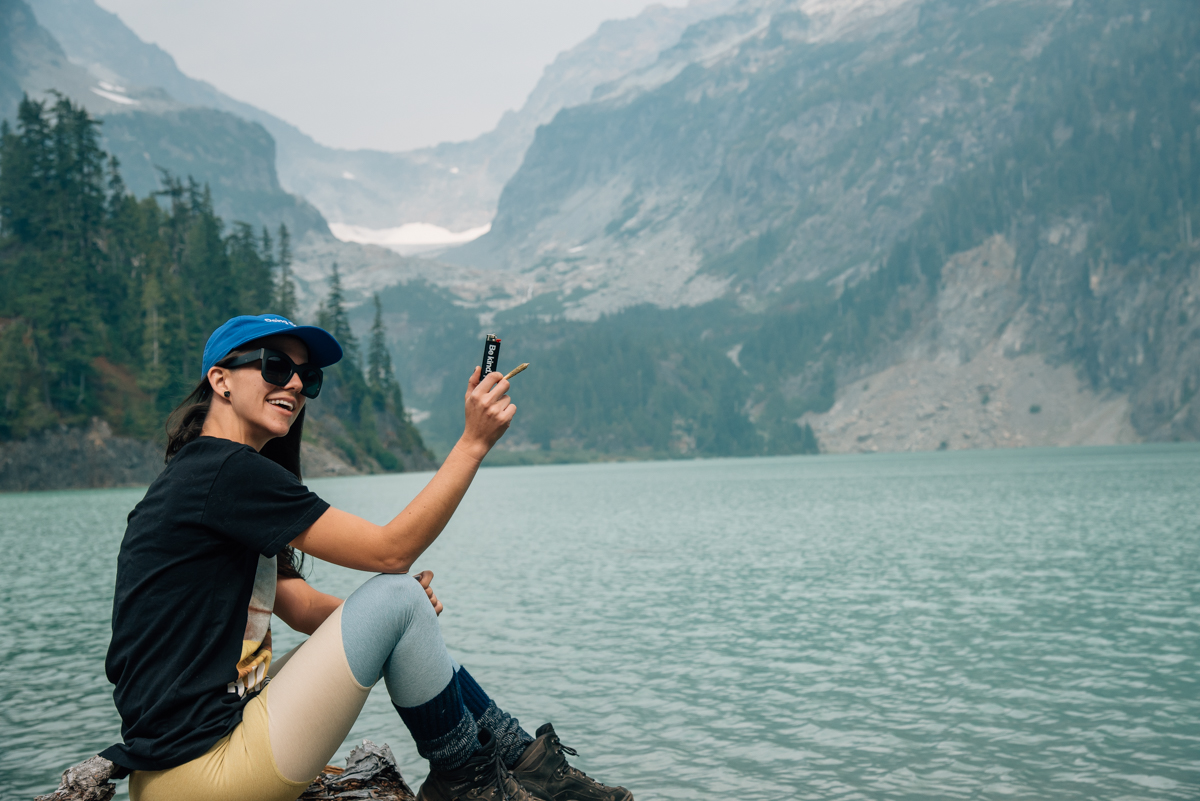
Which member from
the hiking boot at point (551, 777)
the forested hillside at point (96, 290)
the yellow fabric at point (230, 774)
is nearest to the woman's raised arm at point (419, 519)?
the yellow fabric at point (230, 774)

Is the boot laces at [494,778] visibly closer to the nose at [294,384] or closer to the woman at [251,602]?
the woman at [251,602]

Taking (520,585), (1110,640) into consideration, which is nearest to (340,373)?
(520,585)

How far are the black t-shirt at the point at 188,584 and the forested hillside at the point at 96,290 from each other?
80.8 metres

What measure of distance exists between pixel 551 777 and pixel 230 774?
2084 mm

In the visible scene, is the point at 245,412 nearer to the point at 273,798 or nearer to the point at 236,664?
the point at 236,664

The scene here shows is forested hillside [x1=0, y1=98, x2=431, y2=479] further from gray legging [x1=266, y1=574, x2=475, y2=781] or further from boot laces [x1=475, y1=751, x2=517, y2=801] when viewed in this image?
gray legging [x1=266, y1=574, x2=475, y2=781]

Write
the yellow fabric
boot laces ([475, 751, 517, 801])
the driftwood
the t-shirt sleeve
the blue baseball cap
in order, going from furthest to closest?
1. the driftwood
2. boot laces ([475, 751, 517, 801])
3. the blue baseball cap
4. the yellow fabric
5. the t-shirt sleeve

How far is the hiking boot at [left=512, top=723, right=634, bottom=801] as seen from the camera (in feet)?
18.8

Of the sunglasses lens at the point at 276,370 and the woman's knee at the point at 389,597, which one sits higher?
the sunglasses lens at the point at 276,370

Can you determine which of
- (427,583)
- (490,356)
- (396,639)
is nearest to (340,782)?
(427,583)

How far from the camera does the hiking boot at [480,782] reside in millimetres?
5465

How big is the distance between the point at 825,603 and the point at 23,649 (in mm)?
16757

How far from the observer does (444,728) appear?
531 centimetres

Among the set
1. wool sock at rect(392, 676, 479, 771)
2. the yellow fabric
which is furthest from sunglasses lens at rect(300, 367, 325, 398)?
wool sock at rect(392, 676, 479, 771)
